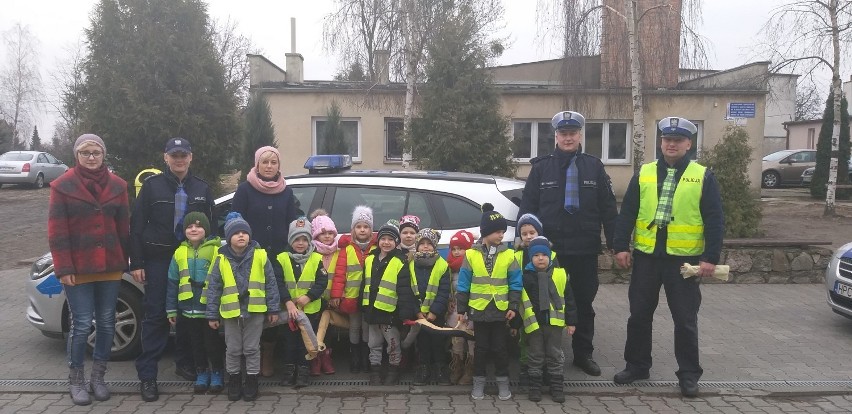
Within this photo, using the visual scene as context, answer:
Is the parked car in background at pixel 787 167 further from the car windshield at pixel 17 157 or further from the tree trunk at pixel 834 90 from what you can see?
the car windshield at pixel 17 157

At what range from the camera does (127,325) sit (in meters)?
5.65

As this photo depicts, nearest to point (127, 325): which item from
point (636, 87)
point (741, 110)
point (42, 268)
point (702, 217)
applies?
point (42, 268)

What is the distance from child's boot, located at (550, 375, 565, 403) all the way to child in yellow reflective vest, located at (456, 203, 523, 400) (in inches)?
12.4

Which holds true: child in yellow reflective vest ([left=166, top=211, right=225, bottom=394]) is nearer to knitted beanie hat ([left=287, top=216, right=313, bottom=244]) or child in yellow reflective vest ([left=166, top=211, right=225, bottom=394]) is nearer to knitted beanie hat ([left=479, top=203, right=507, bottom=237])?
knitted beanie hat ([left=287, top=216, right=313, bottom=244])

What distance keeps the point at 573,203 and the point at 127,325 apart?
151 inches

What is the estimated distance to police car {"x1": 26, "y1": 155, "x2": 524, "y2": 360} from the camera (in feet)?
18.3

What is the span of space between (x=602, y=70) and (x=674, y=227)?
13789 millimetres

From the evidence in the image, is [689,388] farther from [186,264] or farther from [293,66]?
[293,66]

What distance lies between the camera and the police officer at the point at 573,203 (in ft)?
17.1

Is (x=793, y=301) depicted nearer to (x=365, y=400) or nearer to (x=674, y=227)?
(x=674, y=227)

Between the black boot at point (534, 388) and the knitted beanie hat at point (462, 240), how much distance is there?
1.10 m

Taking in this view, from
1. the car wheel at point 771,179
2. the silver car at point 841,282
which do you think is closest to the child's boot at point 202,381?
the silver car at point 841,282

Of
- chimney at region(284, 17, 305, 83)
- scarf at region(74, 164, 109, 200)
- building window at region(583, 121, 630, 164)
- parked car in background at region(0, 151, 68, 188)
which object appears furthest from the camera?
parked car in background at region(0, 151, 68, 188)

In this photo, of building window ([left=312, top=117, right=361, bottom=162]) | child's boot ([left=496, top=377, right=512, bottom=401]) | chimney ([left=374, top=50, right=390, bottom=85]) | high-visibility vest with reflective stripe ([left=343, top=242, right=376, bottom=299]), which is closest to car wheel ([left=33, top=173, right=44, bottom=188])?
building window ([left=312, top=117, right=361, bottom=162])
